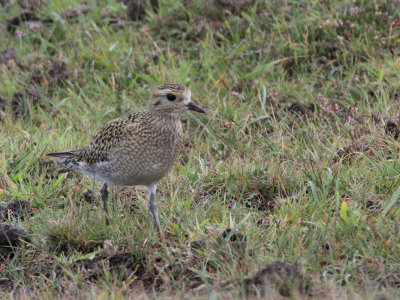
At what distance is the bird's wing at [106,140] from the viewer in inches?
242

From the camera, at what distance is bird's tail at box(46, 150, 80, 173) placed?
261 inches

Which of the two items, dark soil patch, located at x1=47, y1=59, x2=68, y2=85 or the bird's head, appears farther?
dark soil patch, located at x1=47, y1=59, x2=68, y2=85

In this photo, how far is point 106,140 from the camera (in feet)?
20.6

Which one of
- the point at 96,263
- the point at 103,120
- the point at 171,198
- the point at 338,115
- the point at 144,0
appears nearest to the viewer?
the point at 96,263

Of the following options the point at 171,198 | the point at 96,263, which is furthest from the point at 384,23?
the point at 96,263

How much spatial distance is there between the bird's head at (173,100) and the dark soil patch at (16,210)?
1.59 metres

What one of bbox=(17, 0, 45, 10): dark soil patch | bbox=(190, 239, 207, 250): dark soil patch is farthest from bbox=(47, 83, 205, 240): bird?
bbox=(17, 0, 45, 10): dark soil patch

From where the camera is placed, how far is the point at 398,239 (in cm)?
514

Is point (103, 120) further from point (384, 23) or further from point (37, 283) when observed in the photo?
point (384, 23)

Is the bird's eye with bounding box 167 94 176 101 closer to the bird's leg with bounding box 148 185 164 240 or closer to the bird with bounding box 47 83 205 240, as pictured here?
the bird with bounding box 47 83 205 240

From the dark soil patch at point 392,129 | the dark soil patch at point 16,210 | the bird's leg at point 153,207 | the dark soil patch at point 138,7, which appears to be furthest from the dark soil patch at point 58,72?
the dark soil patch at point 392,129

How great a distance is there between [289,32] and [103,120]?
274 cm

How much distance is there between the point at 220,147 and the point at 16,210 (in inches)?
93.8

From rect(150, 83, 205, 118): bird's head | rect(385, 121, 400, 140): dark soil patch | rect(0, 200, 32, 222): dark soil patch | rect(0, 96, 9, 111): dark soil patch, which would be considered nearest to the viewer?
rect(150, 83, 205, 118): bird's head
